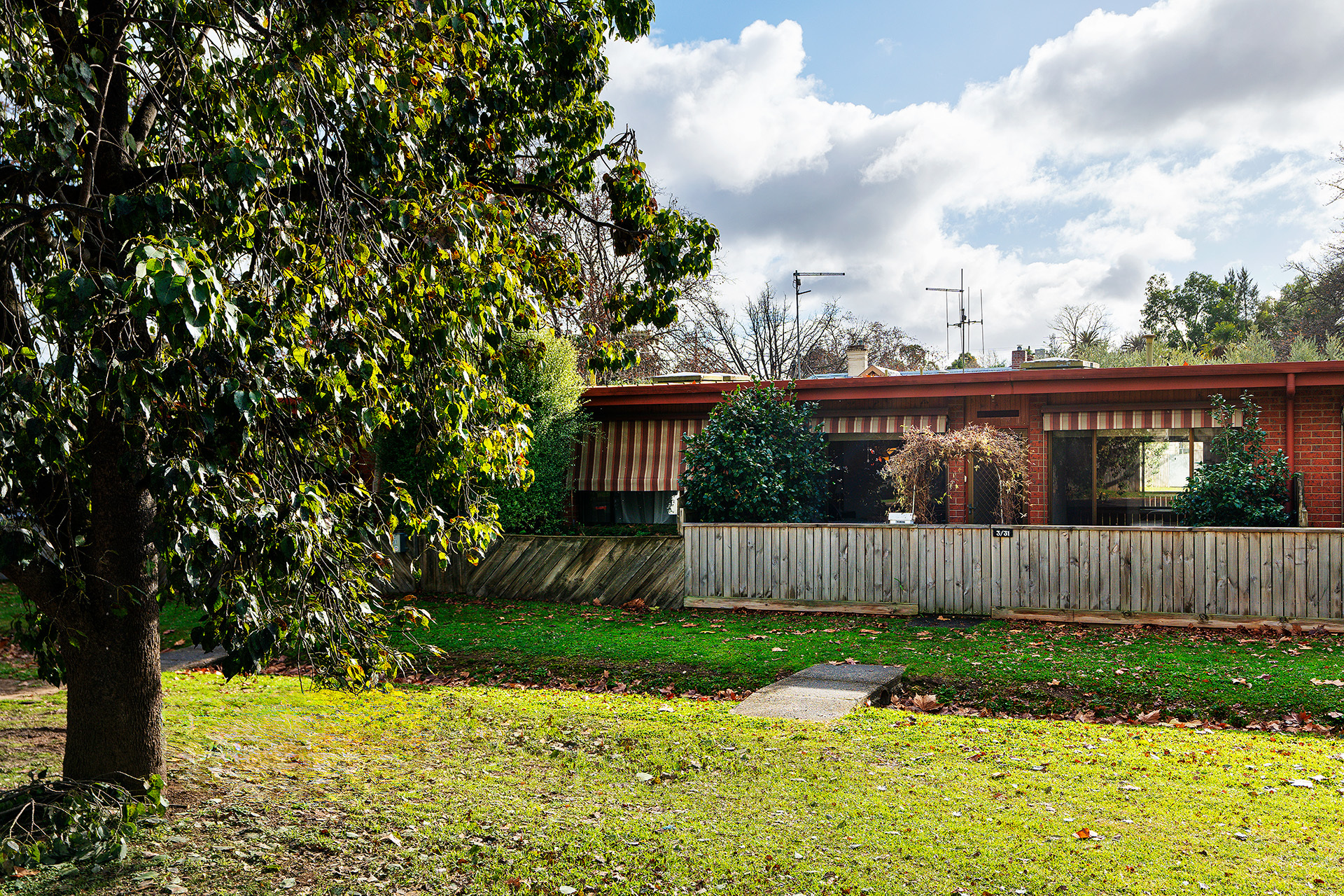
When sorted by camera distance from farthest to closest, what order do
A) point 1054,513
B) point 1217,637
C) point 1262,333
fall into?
point 1262,333, point 1054,513, point 1217,637

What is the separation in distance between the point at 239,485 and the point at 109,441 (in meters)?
1.07

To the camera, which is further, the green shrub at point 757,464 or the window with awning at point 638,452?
the window with awning at point 638,452

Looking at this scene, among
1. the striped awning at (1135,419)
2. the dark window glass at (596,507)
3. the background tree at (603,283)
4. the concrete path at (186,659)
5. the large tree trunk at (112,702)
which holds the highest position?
the background tree at (603,283)

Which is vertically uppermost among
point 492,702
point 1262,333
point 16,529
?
point 1262,333

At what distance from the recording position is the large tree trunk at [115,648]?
4160mm

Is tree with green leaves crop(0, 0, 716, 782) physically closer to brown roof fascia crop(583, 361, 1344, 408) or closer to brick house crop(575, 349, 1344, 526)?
brown roof fascia crop(583, 361, 1344, 408)

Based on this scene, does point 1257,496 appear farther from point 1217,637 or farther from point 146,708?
point 146,708

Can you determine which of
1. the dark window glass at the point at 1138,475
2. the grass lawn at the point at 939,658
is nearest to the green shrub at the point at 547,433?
the grass lawn at the point at 939,658

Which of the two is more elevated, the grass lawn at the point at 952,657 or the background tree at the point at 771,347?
the background tree at the point at 771,347

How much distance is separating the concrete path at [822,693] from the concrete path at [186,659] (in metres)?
5.69

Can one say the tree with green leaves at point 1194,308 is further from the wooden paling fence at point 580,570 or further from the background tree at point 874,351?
the wooden paling fence at point 580,570

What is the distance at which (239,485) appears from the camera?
352 centimetres

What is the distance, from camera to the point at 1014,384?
13898 mm

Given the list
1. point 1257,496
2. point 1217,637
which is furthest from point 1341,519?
point 1217,637
